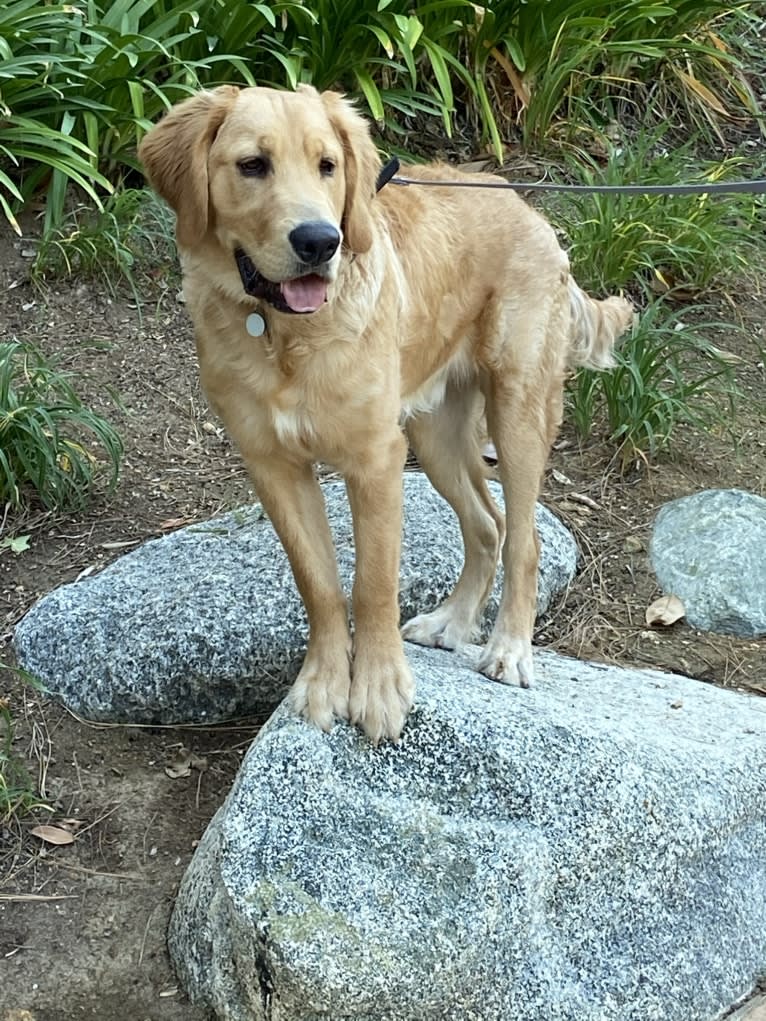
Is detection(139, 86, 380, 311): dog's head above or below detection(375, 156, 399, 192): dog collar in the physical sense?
above

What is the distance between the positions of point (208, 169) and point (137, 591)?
1.58 metres

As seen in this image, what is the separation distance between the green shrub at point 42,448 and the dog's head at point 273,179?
5.95 ft

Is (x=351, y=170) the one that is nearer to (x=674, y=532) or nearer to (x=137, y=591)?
(x=137, y=591)

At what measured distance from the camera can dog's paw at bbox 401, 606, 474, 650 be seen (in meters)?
4.34

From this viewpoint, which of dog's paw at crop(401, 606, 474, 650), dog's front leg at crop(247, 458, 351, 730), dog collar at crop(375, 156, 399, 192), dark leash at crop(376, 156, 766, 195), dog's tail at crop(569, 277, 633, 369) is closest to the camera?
dog's front leg at crop(247, 458, 351, 730)

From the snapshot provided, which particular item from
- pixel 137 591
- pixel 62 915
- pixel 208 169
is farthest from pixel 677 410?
pixel 62 915

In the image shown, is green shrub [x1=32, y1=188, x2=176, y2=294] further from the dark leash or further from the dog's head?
the dog's head

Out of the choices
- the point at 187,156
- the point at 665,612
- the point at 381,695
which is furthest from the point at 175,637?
the point at 665,612

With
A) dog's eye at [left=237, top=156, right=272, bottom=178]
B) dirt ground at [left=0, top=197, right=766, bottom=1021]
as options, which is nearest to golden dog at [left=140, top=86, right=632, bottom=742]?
dog's eye at [left=237, top=156, right=272, bottom=178]

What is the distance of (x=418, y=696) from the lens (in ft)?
11.1

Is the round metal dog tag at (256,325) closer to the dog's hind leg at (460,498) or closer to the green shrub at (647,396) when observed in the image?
the dog's hind leg at (460,498)

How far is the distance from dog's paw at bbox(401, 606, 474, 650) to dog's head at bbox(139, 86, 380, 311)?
153 centimetres

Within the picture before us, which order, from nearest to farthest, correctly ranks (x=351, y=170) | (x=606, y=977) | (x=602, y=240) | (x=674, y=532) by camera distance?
(x=606, y=977)
(x=351, y=170)
(x=674, y=532)
(x=602, y=240)

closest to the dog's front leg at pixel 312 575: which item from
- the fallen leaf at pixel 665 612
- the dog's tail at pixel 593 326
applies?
the dog's tail at pixel 593 326
